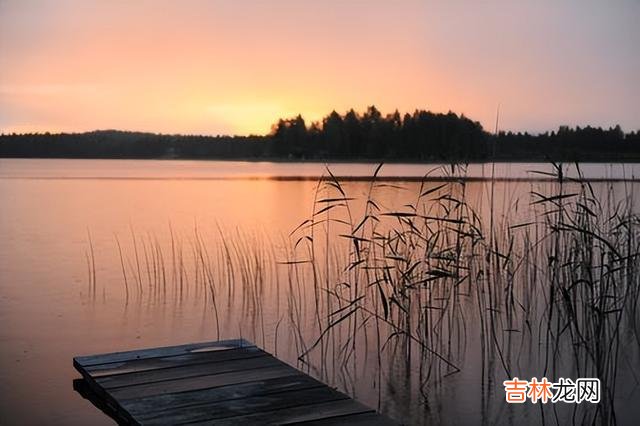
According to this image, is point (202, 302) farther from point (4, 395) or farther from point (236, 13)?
point (236, 13)

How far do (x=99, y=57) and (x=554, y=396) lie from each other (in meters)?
13.6

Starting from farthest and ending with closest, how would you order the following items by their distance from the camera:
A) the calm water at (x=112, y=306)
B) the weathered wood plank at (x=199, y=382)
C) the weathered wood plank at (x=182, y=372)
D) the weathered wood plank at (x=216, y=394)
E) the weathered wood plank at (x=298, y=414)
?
the calm water at (x=112, y=306), the weathered wood plank at (x=182, y=372), the weathered wood plank at (x=199, y=382), the weathered wood plank at (x=216, y=394), the weathered wood plank at (x=298, y=414)

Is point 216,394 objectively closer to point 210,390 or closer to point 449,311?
point 210,390

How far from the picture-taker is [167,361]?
3.12m

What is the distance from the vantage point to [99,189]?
60.3ft

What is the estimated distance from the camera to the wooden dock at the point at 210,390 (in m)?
2.38

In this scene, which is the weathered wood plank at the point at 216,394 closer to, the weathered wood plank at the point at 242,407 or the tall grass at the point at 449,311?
the weathered wood plank at the point at 242,407

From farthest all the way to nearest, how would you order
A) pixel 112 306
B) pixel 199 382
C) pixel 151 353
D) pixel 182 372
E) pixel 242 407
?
pixel 112 306 → pixel 151 353 → pixel 182 372 → pixel 199 382 → pixel 242 407

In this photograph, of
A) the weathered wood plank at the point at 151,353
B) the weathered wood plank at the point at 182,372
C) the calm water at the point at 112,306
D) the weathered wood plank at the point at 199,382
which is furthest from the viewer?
the calm water at the point at 112,306

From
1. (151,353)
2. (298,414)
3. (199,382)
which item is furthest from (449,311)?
(298,414)

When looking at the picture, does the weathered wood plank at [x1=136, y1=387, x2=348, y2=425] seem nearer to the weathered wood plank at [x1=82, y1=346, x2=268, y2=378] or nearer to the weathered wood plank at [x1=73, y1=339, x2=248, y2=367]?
the weathered wood plank at [x1=82, y1=346, x2=268, y2=378]

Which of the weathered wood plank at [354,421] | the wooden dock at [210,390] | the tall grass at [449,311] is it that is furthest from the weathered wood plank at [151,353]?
the weathered wood plank at [354,421]

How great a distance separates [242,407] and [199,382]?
373 millimetres

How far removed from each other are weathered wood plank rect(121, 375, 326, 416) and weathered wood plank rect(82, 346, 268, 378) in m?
0.43
